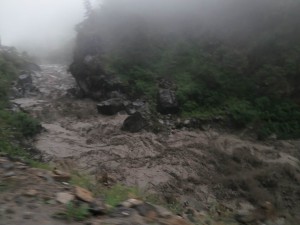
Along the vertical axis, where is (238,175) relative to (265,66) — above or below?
below

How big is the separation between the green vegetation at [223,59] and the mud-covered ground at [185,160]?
1695 mm

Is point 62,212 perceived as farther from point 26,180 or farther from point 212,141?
point 212,141

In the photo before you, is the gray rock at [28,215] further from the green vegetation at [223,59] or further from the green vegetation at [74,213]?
the green vegetation at [223,59]

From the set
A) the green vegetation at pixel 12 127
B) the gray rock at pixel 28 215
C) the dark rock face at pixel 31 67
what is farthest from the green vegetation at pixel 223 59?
the gray rock at pixel 28 215

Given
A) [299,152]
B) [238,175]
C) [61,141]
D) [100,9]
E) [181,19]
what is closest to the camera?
[238,175]

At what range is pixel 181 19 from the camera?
95.1ft

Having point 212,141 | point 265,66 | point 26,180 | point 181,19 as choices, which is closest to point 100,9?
point 181,19

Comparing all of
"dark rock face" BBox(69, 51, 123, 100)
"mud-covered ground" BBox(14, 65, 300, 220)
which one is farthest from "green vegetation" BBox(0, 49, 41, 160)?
"dark rock face" BBox(69, 51, 123, 100)

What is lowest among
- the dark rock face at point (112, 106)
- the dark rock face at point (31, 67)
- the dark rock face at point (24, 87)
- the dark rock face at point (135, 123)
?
the dark rock face at point (135, 123)

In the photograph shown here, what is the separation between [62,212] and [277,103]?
57.6 ft

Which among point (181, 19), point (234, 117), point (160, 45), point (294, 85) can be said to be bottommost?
point (234, 117)

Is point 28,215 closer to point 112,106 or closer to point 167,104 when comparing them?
point 167,104

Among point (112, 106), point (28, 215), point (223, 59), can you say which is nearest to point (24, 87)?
point (112, 106)

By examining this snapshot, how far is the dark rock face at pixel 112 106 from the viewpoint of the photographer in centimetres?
2356
